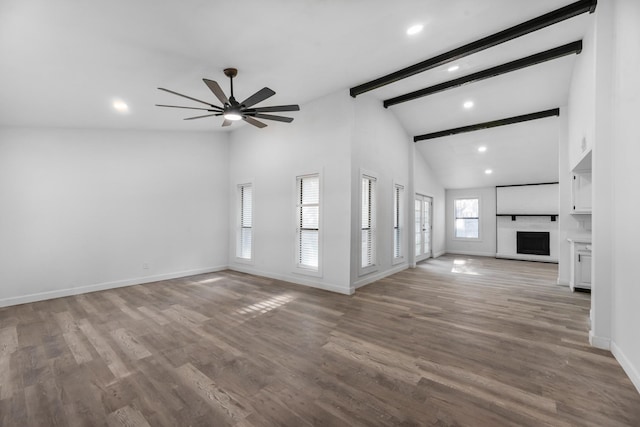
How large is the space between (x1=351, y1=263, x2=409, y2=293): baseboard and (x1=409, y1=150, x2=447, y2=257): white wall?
1.57 metres

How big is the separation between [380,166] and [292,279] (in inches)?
114

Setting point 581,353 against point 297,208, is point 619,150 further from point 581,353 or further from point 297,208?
A: point 297,208

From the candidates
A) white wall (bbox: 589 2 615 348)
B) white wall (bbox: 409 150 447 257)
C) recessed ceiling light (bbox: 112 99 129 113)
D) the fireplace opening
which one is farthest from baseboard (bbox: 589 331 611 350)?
the fireplace opening

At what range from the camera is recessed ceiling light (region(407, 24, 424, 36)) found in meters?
3.12

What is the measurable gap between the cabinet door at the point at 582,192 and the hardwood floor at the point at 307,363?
152 centimetres

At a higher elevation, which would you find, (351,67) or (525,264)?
(351,67)

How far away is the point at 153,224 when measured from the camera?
18.1 feet

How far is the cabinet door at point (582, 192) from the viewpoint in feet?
14.4

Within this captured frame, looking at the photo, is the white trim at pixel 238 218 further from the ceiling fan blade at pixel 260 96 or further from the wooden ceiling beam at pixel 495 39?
the wooden ceiling beam at pixel 495 39

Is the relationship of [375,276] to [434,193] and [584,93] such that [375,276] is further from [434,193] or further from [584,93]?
[434,193]

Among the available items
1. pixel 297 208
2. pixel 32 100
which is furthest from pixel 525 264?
pixel 32 100

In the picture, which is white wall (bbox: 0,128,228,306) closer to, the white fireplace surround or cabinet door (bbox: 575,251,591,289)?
cabinet door (bbox: 575,251,591,289)

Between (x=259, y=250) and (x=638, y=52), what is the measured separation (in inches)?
229

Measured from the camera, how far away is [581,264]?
468 cm
